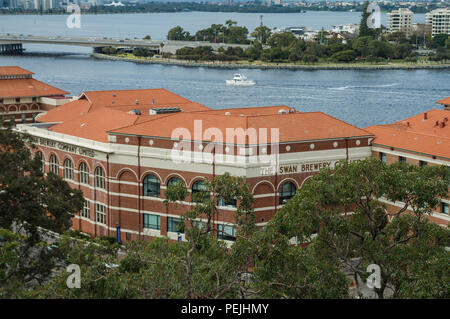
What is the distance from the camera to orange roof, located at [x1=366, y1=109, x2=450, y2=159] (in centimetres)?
5450

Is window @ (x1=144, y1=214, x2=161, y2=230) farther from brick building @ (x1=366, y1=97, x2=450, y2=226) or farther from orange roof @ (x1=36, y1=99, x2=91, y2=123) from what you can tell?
orange roof @ (x1=36, y1=99, x2=91, y2=123)

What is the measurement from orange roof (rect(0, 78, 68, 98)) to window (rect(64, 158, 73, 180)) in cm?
2595

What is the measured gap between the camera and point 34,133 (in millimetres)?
64750

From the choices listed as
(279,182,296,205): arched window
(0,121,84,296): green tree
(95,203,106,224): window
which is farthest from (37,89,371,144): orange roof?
(0,121,84,296): green tree

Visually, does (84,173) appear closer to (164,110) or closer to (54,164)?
(54,164)

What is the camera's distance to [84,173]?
60.3m

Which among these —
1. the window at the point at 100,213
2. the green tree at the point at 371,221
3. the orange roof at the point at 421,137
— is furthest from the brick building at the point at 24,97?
the green tree at the point at 371,221

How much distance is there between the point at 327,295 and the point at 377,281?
4.65m

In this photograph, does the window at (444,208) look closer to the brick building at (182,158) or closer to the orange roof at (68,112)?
the brick building at (182,158)

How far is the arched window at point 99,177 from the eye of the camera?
5834 cm

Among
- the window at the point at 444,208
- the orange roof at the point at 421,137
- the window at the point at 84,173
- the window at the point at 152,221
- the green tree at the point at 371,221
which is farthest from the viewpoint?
the window at the point at 84,173

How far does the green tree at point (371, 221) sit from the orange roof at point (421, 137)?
14.8m

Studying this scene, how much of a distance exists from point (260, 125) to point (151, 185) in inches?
335
